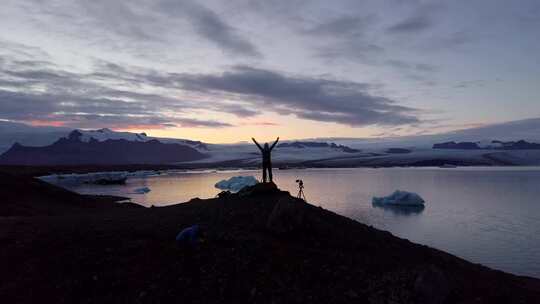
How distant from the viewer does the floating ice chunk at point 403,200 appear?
92.4 ft

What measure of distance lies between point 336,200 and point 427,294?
25.3 meters

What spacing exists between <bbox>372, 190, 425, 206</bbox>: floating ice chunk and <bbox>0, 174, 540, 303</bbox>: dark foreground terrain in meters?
17.7

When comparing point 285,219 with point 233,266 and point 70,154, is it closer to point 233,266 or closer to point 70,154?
point 233,266

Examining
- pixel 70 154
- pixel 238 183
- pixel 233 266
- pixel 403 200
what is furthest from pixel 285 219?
pixel 70 154

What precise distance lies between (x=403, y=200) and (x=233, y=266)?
76.7 feet

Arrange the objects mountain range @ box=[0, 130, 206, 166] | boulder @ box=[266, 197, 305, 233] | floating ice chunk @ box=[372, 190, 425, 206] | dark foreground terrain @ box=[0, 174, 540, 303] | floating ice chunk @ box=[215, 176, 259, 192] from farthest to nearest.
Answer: mountain range @ box=[0, 130, 206, 166] → floating ice chunk @ box=[215, 176, 259, 192] → floating ice chunk @ box=[372, 190, 425, 206] → boulder @ box=[266, 197, 305, 233] → dark foreground terrain @ box=[0, 174, 540, 303]

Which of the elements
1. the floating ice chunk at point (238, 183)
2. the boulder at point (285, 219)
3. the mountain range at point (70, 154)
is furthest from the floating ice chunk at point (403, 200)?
the mountain range at point (70, 154)

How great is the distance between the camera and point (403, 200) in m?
28.5

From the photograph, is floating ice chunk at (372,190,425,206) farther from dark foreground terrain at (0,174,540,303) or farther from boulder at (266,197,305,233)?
boulder at (266,197,305,233)

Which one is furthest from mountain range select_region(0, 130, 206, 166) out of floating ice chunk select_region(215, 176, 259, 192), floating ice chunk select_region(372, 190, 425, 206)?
floating ice chunk select_region(372, 190, 425, 206)

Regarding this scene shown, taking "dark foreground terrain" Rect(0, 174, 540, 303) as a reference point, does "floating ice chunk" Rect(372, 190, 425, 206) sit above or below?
below

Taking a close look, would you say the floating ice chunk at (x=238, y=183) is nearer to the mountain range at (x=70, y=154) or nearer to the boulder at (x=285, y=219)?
the boulder at (x=285, y=219)

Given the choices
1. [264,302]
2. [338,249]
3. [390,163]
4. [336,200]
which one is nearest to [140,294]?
[264,302]

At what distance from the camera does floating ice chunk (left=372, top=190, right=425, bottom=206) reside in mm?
28156
